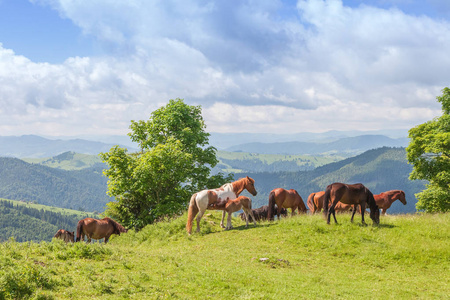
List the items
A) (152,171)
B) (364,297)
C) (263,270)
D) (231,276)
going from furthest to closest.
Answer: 1. (152,171)
2. (263,270)
3. (231,276)
4. (364,297)

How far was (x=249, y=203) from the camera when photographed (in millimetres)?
22891

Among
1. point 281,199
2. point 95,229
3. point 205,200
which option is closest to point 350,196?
point 281,199

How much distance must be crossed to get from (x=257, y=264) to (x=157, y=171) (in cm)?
1780

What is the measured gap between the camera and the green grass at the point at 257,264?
9.96 metres

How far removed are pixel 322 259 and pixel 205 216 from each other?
39.1 ft

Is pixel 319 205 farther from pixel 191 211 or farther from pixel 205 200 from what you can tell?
pixel 191 211

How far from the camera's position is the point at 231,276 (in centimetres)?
1232

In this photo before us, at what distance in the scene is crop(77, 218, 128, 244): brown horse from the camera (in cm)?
2420

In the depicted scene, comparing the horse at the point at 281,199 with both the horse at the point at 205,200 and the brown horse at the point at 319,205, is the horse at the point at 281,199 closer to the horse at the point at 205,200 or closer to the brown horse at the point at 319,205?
the brown horse at the point at 319,205

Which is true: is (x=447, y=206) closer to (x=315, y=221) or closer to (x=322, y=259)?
(x=315, y=221)

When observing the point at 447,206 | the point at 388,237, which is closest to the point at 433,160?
the point at 447,206

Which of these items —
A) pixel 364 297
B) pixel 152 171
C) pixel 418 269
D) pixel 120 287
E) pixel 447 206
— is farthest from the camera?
pixel 447 206

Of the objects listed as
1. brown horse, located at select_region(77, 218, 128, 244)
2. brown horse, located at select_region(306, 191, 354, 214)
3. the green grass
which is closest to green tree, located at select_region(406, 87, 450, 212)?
brown horse, located at select_region(306, 191, 354, 214)

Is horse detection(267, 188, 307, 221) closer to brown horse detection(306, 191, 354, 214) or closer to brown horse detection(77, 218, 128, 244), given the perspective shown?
brown horse detection(306, 191, 354, 214)
